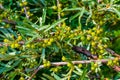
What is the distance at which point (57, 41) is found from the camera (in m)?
1.90

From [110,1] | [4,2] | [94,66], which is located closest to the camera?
[94,66]

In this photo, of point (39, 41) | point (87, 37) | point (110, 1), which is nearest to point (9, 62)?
point (39, 41)

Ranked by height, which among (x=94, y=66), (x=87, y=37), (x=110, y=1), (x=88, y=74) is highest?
(x=110, y=1)

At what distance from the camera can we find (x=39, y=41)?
6.16ft

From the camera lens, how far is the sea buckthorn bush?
6.19ft

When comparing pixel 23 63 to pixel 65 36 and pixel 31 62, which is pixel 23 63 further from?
pixel 65 36

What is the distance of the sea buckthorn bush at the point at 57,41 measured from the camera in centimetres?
189

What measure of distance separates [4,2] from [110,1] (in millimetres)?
1011

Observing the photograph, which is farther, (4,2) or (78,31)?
(4,2)

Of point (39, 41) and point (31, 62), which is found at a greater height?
point (39, 41)

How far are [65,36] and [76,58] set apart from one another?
42cm

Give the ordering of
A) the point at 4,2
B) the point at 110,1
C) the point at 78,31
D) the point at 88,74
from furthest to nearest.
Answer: the point at 4,2 < the point at 110,1 < the point at 88,74 < the point at 78,31

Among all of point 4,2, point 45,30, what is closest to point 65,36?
point 45,30

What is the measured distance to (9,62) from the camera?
7.47 feet
